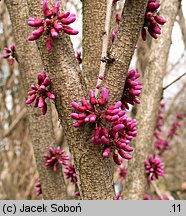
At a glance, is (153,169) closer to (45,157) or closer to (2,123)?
(45,157)

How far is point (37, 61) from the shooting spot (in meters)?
2.35

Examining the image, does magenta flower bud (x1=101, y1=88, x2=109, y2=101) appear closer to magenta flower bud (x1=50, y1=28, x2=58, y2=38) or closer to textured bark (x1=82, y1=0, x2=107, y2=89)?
magenta flower bud (x1=50, y1=28, x2=58, y2=38)

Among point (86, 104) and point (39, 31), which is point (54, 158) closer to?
point (86, 104)

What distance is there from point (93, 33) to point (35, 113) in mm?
825

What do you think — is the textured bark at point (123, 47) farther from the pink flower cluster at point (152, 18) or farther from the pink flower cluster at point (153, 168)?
the pink flower cluster at point (153, 168)

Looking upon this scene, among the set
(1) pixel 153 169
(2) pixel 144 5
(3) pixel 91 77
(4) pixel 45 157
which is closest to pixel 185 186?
(1) pixel 153 169

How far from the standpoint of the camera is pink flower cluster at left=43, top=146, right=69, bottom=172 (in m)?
2.31

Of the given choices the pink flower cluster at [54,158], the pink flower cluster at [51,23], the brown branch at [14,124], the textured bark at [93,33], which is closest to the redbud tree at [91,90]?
the pink flower cluster at [51,23]

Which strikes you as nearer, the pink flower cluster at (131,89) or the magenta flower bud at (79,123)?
the magenta flower bud at (79,123)

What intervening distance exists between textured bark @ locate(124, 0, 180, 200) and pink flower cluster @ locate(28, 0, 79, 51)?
57.4 inches

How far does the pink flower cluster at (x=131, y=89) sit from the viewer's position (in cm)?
157

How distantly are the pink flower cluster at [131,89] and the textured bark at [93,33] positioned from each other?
0.26 meters

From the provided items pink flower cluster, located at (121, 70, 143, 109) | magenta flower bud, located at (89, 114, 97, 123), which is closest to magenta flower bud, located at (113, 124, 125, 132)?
magenta flower bud, located at (89, 114, 97, 123)
